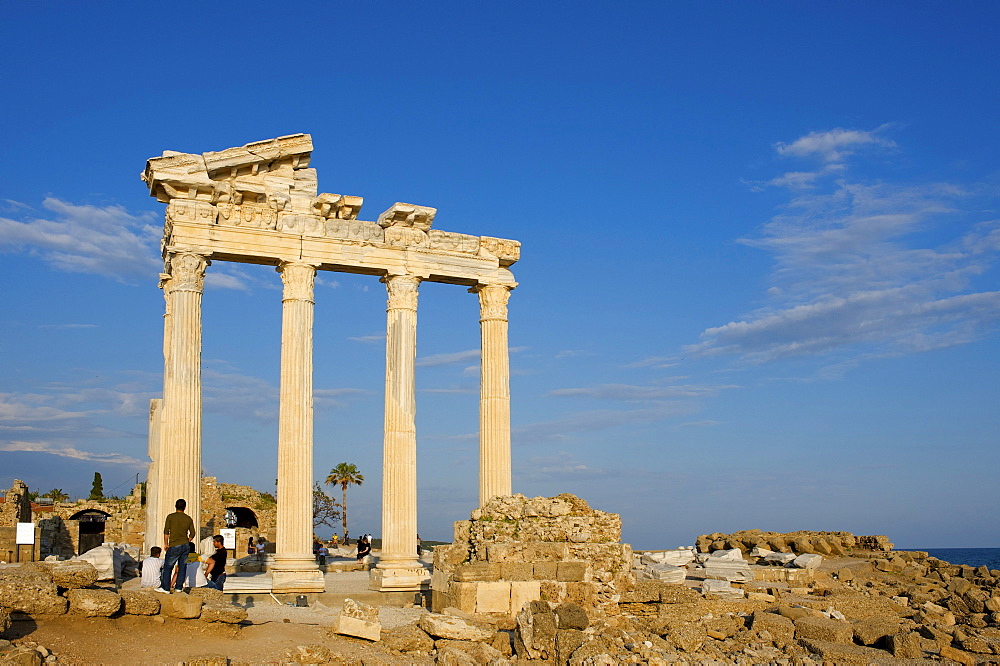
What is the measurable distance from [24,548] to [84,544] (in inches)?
502

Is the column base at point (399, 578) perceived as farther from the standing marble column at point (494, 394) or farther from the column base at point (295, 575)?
the standing marble column at point (494, 394)

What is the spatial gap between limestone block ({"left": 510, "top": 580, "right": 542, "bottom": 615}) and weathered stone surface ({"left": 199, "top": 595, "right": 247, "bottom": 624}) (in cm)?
482

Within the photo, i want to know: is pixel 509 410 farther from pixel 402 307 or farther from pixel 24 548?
pixel 24 548

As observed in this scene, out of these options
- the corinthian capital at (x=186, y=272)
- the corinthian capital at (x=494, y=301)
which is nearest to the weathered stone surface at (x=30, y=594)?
the corinthian capital at (x=186, y=272)

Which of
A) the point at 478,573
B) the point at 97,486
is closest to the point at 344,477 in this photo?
the point at 97,486

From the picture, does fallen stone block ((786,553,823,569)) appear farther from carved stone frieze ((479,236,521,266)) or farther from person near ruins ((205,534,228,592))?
person near ruins ((205,534,228,592))

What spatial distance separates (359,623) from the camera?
1502 cm

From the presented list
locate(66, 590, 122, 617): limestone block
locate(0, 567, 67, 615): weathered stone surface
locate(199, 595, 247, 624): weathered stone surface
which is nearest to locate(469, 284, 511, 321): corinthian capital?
locate(199, 595, 247, 624): weathered stone surface

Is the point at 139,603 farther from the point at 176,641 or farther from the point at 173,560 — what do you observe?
the point at 173,560

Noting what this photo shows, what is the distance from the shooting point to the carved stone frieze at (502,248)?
86.3ft

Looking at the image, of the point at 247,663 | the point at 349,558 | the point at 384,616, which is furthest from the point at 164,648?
the point at 349,558

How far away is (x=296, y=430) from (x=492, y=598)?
807 cm

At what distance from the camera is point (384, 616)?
1850 cm

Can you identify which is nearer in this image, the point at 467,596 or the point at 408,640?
the point at 408,640
